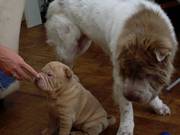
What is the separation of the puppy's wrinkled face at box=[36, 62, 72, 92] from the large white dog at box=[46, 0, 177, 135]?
23 cm

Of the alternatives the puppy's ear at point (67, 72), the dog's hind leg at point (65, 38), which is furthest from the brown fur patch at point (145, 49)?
the dog's hind leg at point (65, 38)

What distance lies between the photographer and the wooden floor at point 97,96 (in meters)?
1.97

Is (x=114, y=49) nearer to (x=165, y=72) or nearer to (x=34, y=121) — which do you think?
(x=165, y=72)

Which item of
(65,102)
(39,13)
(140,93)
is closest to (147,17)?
(140,93)

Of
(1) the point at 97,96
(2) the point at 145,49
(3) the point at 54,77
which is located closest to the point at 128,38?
(2) the point at 145,49

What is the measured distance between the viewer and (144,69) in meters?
1.59

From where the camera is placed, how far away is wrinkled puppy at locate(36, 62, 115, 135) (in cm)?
170

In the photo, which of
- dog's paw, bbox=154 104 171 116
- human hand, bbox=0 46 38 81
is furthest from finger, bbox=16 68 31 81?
dog's paw, bbox=154 104 171 116

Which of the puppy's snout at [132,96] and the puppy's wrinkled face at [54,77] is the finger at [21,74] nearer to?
the puppy's wrinkled face at [54,77]

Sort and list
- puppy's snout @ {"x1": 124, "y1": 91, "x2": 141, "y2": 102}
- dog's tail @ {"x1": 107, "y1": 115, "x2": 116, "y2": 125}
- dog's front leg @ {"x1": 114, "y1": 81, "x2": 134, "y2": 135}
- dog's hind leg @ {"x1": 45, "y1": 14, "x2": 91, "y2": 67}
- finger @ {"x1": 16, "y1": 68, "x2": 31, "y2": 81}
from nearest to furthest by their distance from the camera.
Result: finger @ {"x1": 16, "y1": 68, "x2": 31, "y2": 81}
puppy's snout @ {"x1": 124, "y1": 91, "x2": 141, "y2": 102}
dog's front leg @ {"x1": 114, "y1": 81, "x2": 134, "y2": 135}
dog's tail @ {"x1": 107, "y1": 115, "x2": 116, "y2": 125}
dog's hind leg @ {"x1": 45, "y1": 14, "x2": 91, "y2": 67}

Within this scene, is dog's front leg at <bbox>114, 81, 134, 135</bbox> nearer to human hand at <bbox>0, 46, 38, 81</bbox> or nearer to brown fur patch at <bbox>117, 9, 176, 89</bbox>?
brown fur patch at <bbox>117, 9, 176, 89</bbox>

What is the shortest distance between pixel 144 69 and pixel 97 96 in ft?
2.40

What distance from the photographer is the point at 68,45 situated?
87.6 inches

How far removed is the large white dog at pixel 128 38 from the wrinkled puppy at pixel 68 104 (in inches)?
5.1
